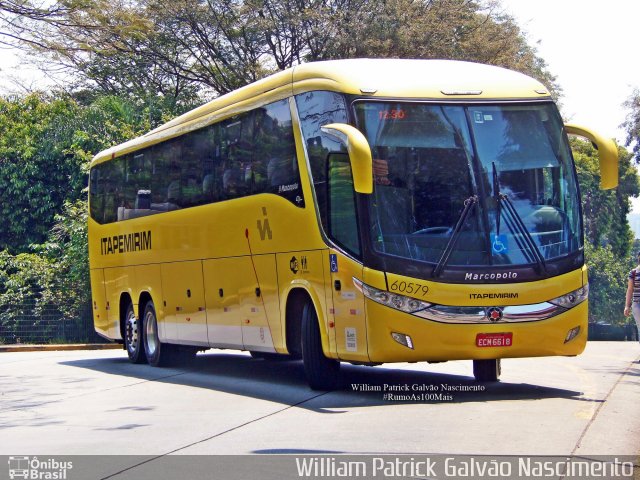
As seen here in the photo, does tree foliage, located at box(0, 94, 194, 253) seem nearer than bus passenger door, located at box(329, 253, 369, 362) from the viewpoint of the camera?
No

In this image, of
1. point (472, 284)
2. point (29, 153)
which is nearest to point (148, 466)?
point (472, 284)

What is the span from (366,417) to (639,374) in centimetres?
626

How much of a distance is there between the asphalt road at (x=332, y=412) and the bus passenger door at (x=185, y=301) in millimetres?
654

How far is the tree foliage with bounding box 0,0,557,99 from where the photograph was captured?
114ft

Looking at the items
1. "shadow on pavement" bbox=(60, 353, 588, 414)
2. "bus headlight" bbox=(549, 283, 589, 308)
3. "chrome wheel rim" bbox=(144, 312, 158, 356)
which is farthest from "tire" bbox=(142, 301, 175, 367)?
"bus headlight" bbox=(549, 283, 589, 308)

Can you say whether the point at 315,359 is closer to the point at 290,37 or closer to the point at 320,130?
the point at 320,130

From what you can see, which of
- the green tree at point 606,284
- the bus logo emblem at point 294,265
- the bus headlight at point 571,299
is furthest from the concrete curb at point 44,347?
the green tree at point 606,284

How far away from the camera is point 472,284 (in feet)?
40.9

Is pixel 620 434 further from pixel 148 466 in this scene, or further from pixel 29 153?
pixel 29 153

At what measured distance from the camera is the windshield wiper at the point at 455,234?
1241cm

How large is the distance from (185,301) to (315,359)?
5.20 metres

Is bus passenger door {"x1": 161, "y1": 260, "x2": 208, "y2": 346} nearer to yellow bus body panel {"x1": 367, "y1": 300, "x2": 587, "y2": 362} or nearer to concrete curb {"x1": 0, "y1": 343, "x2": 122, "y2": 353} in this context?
yellow bus body panel {"x1": 367, "y1": 300, "x2": 587, "y2": 362}

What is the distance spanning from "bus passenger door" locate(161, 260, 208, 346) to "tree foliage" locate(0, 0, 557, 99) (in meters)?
15.3

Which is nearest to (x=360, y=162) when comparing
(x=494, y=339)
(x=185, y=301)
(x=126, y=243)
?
(x=494, y=339)
